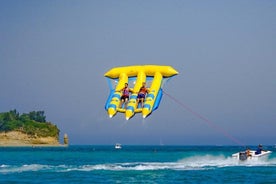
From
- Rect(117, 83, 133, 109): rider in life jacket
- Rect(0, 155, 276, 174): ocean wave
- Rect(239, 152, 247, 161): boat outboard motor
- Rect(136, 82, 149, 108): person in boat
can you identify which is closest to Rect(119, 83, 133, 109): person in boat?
Rect(117, 83, 133, 109): rider in life jacket

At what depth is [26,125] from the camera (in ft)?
471

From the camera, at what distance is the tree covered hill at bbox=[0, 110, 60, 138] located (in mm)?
141875

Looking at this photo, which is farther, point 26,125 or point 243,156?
point 26,125

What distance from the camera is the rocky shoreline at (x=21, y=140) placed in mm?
141875

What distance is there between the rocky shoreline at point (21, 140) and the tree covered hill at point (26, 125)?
925 millimetres

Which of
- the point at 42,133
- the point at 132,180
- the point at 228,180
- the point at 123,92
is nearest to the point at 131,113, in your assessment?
the point at 123,92

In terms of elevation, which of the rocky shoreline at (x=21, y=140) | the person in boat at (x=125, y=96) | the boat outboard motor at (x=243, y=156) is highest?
the rocky shoreline at (x=21, y=140)

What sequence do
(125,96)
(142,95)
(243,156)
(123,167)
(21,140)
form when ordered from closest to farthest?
1. (142,95)
2. (125,96)
3. (123,167)
4. (243,156)
5. (21,140)

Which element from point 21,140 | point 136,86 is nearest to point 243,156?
point 136,86

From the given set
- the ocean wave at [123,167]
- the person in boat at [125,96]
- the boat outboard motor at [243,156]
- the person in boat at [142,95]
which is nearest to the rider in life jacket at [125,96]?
the person in boat at [125,96]

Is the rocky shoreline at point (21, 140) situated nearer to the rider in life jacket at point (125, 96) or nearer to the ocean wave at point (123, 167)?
the ocean wave at point (123, 167)

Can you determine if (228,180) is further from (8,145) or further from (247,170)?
(8,145)

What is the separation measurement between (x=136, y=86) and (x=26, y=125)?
11936 centimetres

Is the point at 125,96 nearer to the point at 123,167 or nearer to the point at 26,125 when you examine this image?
the point at 123,167
